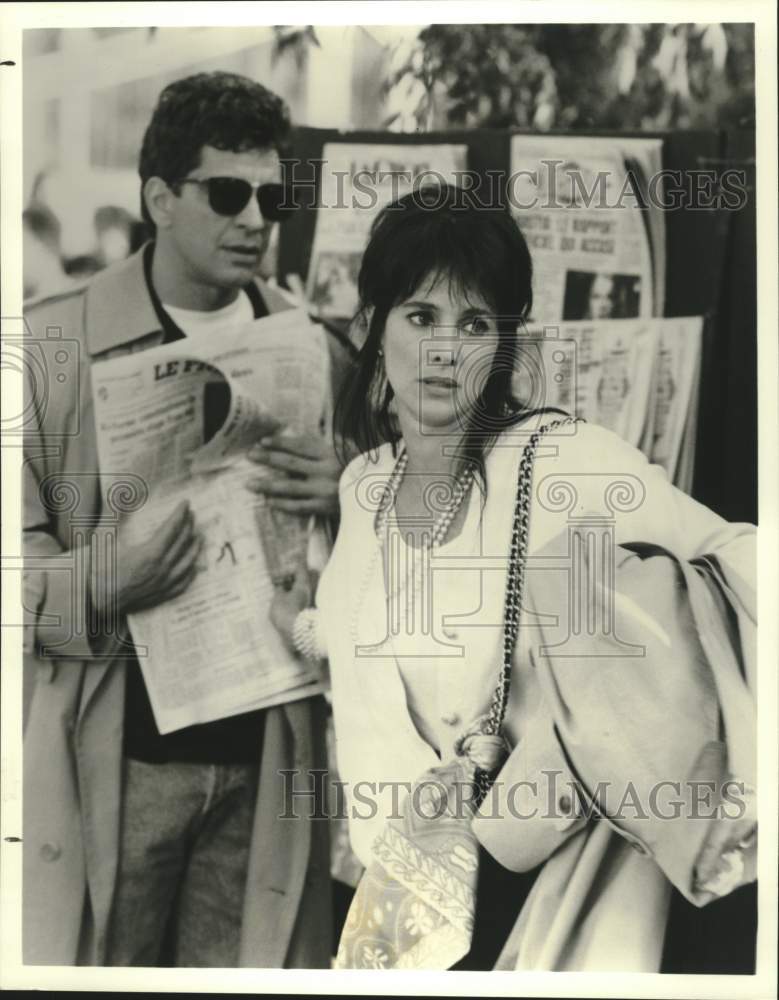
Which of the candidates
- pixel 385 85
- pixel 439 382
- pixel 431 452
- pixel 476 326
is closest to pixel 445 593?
pixel 431 452

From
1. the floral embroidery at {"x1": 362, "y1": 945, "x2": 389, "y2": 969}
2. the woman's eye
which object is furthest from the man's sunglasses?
the floral embroidery at {"x1": 362, "y1": 945, "x2": 389, "y2": 969}

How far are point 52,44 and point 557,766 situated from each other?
5.23 feet

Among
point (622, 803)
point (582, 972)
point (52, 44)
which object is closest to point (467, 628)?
point (622, 803)

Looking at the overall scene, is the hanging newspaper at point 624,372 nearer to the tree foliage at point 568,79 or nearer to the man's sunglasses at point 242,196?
the tree foliage at point 568,79

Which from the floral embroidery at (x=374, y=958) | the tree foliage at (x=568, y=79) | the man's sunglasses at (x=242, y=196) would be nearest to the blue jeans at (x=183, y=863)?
the floral embroidery at (x=374, y=958)

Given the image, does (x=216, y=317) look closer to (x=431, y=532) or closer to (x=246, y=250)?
(x=246, y=250)

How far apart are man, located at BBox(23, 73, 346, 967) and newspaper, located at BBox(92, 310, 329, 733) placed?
0.03 metres

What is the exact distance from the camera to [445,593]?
1928 mm

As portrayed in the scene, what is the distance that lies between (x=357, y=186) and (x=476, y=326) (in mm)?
333

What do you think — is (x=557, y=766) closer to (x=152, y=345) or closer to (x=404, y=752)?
(x=404, y=752)

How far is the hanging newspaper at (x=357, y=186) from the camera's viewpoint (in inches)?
76.2

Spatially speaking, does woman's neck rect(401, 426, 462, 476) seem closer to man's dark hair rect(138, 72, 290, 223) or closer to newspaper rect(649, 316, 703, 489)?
newspaper rect(649, 316, 703, 489)

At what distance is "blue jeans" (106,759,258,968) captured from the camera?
6.39 ft

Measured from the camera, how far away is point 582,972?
76.6 inches
